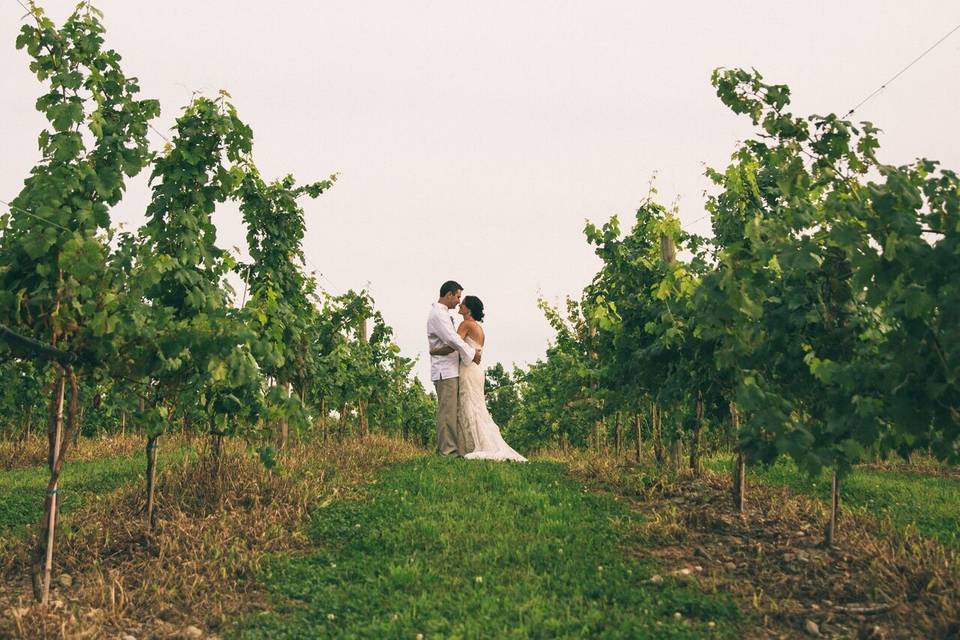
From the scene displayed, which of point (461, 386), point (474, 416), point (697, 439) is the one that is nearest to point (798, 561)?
point (697, 439)

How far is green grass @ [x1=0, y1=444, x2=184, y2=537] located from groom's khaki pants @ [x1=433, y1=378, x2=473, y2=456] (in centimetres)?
391

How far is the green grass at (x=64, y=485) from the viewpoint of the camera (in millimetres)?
8016

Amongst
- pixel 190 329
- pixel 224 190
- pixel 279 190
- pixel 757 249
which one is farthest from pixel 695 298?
pixel 279 190

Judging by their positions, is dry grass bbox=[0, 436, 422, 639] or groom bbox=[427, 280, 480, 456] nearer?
dry grass bbox=[0, 436, 422, 639]

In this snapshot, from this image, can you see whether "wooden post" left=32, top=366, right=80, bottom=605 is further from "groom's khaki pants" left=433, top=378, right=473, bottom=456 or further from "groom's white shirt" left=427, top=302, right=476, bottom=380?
"groom's khaki pants" left=433, top=378, right=473, bottom=456

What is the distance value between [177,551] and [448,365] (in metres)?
6.09

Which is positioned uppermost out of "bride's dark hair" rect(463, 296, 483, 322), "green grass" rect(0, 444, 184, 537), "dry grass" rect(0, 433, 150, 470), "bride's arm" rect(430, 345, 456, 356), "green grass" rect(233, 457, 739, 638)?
"bride's dark hair" rect(463, 296, 483, 322)

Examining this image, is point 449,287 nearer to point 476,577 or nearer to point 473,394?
point 473,394

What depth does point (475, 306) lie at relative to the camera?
1178cm

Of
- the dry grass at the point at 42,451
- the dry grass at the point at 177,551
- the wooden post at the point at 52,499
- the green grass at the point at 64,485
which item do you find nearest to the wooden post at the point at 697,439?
the dry grass at the point at 177,551

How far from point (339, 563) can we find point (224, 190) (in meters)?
3.12

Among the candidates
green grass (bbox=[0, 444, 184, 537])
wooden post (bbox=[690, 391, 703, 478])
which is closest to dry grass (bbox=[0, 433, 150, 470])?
green grass (bbox=[0, 444, 184, 537])

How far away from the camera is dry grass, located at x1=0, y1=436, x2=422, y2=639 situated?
4.84 meters

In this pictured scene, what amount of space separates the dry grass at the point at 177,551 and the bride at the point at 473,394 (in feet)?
10.7
